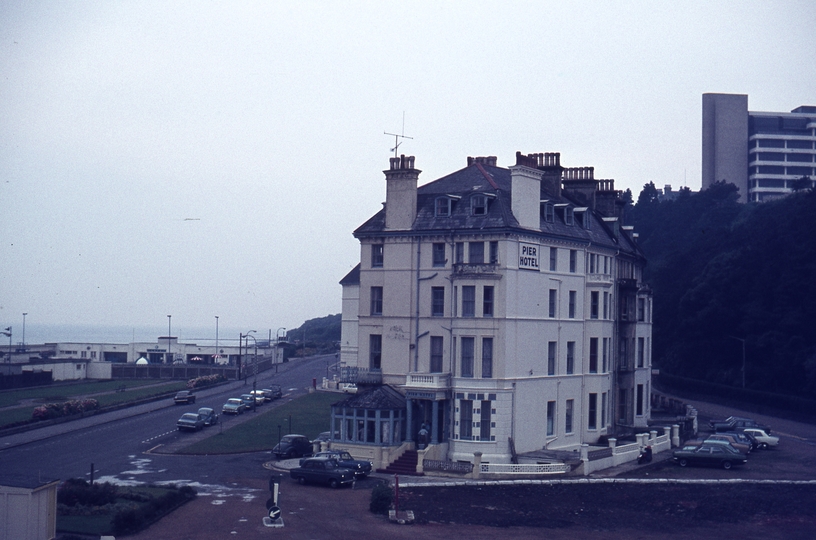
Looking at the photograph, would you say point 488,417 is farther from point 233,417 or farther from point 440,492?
point 233,417

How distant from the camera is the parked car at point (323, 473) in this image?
135ft

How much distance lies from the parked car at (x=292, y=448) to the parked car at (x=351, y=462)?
6275mm

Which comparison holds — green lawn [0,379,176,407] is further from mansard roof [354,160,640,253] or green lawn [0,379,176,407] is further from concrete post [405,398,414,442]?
mansard roof [354,160,640,253]

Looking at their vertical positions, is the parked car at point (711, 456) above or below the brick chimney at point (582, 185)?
below

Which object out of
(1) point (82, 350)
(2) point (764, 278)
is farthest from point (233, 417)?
(1) point (82, 350)

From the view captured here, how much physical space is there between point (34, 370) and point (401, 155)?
73614 millimetres

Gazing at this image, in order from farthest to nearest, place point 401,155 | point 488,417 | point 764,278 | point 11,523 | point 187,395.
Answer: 1. point 764,278
2. point 187,395
3. point 401,155
4. point 488,417
5. point 11,523

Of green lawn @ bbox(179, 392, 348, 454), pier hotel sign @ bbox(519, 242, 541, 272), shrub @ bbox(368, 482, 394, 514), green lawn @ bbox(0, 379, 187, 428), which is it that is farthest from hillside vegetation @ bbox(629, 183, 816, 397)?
green lawn @ bbox(0, 379, 187, 428)

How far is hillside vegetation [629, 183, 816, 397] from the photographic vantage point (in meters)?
84.7

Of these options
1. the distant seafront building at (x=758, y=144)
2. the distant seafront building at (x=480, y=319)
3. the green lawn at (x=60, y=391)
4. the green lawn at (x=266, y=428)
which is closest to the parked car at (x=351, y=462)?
the distant seafront building at (x=480, y=319)

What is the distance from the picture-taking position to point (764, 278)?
91.3 m

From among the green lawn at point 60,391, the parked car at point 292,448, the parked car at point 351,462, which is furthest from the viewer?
the green lawn at point 60,391

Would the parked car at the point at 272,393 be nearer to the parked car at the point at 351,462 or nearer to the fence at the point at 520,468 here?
the parked car at the point at 351,462

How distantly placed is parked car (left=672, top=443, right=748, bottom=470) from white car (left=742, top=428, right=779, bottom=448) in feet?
33.0
